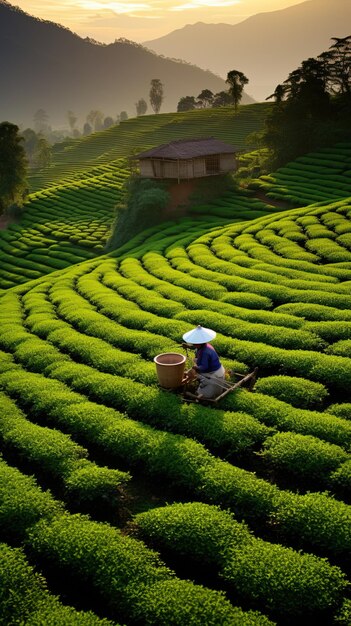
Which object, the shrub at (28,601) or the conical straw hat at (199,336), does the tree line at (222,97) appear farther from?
the shrub at (28,601)

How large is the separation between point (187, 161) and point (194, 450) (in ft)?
150

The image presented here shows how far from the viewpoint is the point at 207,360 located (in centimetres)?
1362

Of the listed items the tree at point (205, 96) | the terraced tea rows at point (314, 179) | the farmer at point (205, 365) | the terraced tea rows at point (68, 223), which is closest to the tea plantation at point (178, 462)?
the farmer at point (205, 365)

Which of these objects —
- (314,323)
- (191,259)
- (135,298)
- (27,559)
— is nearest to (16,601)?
(27,559)

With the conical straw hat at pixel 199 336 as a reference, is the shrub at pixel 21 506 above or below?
below

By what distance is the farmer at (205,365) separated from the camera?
13422mm

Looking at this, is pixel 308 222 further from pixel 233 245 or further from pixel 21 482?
pixel 21 482

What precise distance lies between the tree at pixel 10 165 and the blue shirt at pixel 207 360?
64.9m

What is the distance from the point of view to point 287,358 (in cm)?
1584

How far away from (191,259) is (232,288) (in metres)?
8.02

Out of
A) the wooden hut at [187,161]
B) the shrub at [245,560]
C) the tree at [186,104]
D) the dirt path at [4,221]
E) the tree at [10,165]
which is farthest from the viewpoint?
the tree at [186,104]

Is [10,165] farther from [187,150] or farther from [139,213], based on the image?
[139,213]

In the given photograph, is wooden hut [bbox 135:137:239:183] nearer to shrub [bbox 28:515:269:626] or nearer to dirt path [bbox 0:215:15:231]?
dirt path [bbox 0:215:15:231]

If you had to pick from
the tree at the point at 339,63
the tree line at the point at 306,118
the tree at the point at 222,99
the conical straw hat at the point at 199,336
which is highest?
the tree at the point at 222,99
